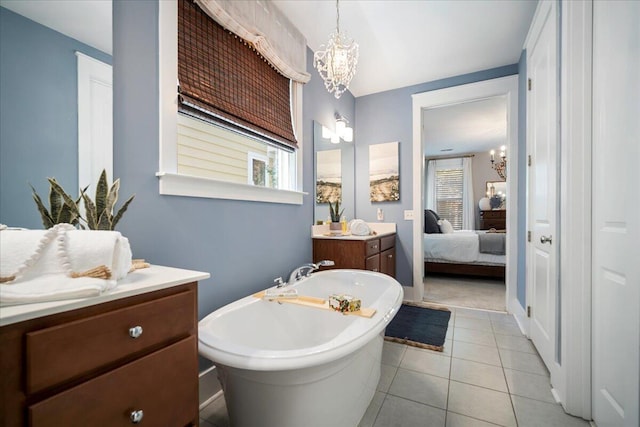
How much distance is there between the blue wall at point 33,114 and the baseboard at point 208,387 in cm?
110

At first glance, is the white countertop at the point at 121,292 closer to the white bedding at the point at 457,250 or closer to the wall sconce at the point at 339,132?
the wall sconce at the point at 339,132

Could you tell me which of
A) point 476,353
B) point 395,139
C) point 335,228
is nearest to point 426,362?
point 476,353

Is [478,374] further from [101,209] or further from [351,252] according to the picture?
[101,209]

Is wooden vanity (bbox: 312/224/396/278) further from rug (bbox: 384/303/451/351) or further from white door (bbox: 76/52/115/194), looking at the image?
white door (bbox: 76/52/115/194)

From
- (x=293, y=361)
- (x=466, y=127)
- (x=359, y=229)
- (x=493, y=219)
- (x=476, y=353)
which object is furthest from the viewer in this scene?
(x=493, y=219)

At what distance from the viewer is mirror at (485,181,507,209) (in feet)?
21.4

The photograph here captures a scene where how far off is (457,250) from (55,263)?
4572mm

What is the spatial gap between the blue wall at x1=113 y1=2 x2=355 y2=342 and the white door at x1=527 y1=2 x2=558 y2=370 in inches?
73.8

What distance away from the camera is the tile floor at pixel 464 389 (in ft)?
4.54

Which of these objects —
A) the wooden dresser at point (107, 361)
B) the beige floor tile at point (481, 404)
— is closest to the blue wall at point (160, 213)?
the wooden dresser at point (107, 361)

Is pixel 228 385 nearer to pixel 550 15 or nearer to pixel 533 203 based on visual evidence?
pixel 533 203

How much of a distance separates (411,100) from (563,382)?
302 centimetres

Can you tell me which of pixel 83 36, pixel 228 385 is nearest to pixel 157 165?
pixel 83 36

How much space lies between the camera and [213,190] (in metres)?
1.60
